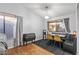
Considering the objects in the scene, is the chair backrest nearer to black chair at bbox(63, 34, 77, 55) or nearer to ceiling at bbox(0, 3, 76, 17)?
black chair at bbox(63, 34, 77, 55)

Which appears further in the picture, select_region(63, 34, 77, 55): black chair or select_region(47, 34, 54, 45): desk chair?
select_region(47, 34, 54, 45): desk chair

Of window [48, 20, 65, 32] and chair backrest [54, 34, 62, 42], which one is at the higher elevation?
window [48, 20, 65, 32]

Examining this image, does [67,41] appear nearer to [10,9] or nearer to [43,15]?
[43,15]

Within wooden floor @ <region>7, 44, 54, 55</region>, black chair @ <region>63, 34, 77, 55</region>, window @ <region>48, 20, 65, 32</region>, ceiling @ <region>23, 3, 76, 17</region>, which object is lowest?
wooden floor @ <region>7, 44, 54, 55</region>

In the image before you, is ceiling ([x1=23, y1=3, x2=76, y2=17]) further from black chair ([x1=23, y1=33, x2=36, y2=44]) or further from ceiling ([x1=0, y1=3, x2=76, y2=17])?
black chair ([x1=23, y1=33, x2=36, y2=44])

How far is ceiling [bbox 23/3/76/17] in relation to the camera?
4.87 ft

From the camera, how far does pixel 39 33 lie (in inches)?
62.7

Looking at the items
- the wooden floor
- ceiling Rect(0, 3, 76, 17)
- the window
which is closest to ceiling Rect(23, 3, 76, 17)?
ceiling Rect(0, 3, 76, 17)

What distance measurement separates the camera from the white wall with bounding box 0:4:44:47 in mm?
1459

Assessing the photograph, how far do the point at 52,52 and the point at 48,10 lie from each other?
2.37ft

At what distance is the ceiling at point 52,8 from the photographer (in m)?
1.48

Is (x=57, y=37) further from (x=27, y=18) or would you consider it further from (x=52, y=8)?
(x=27, y=18)

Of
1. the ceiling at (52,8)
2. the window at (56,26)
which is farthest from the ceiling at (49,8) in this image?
the window at (56,26)

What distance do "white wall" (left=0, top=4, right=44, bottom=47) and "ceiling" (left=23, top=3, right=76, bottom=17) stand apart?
0.09 metres
